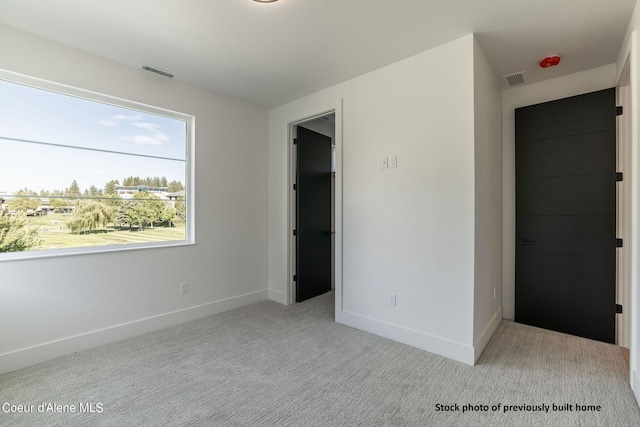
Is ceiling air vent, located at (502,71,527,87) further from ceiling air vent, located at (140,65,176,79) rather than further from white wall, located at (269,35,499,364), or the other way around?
ceiling air vent, located at (140,65,176,79)

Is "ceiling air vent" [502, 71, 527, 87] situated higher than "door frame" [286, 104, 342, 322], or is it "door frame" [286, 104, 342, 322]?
"ceiling air vent" [502, 71, 527, 87]

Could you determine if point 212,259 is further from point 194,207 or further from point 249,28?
point 249,28

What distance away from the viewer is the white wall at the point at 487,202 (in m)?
2.41

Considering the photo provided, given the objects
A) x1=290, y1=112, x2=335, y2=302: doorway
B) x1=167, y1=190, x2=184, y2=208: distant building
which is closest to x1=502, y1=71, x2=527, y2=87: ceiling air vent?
x1=290, y1=112, x2=335, y2=302: doorway

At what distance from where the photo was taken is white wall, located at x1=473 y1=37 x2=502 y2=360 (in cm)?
241

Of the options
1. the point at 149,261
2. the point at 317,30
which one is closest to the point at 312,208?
the point at 149,261

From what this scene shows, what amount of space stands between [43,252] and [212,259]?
149 cm

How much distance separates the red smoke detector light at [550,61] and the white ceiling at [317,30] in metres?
0.05

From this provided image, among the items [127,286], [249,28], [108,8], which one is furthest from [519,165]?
[127,286]

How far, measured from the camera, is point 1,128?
7.48ft

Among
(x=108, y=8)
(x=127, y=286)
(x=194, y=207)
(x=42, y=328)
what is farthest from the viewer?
Result: (x=194, y=207)

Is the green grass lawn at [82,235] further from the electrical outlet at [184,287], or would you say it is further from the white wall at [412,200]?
the white wall at [412,200]

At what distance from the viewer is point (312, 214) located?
13.5 ft

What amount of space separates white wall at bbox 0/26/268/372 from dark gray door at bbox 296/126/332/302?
1.77 feet
